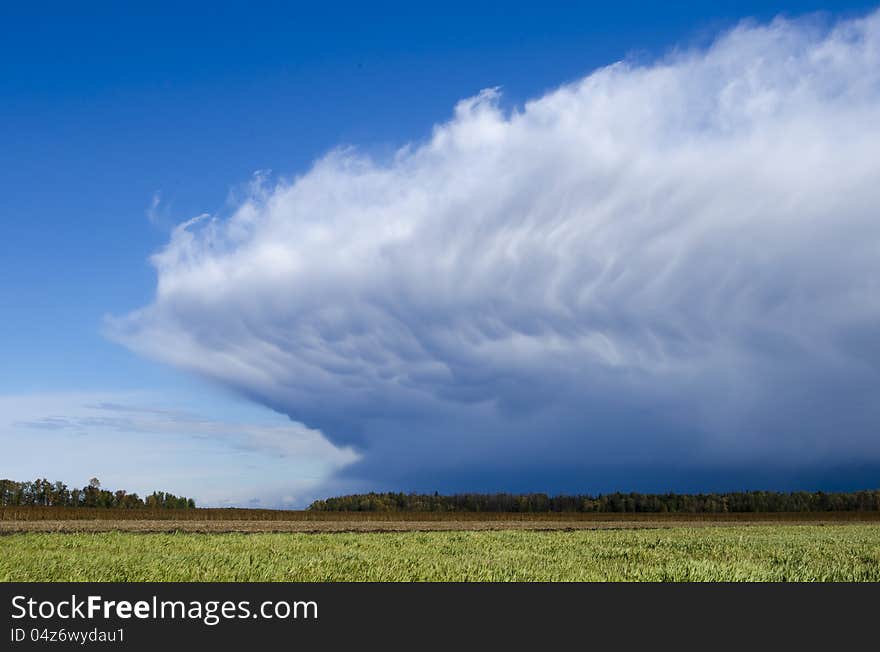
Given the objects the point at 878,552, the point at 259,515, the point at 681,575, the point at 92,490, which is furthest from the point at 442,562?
the point at 92,490

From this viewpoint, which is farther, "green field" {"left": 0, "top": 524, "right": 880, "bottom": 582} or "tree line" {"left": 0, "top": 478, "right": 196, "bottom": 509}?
"tree line" {"left": 0, "top": 478, "right": 196, "bottom": 509}

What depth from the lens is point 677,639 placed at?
32.9ft

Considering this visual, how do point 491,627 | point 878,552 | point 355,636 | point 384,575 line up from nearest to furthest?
point 355,636
point 491,627
point 384,575
point 878,552

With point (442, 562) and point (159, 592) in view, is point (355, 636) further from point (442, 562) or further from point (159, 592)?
point (442, 562)

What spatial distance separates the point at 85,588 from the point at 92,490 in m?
207

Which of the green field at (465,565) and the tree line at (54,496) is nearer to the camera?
the green field at (465,565)

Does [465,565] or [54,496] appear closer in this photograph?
[465,565]

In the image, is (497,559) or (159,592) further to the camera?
(497,559)

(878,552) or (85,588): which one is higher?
(85,588)

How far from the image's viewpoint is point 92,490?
192 meters

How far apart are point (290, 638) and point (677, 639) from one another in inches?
228

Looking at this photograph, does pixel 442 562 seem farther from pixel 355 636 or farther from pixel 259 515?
pixel 259 515

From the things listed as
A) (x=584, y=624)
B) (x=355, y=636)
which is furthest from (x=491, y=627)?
(x=355, y=636)

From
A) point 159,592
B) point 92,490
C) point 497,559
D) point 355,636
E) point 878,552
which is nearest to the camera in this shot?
point 355,636
